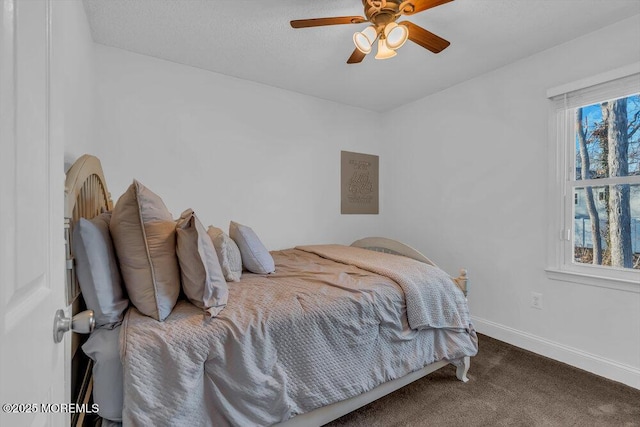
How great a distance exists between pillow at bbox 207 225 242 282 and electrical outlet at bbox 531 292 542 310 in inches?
94.8

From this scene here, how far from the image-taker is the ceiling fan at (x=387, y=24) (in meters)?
1.58

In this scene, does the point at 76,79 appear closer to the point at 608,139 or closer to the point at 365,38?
the point at 365,38

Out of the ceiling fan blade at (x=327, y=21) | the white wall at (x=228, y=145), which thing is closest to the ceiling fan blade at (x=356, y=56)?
the ceiling fan blade at (x=327, y=21)

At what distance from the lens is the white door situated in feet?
1.36

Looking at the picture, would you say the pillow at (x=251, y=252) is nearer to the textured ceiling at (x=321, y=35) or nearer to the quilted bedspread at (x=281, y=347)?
the quilted bedspread at (x=281, y=347)

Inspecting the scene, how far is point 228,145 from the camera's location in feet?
9.53

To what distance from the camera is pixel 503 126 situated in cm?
270

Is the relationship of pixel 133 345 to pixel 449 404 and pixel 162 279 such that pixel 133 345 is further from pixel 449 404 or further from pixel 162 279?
pixel 449 404

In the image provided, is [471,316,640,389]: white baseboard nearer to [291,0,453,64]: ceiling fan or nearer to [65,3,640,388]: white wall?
[65,3,640,388]: white wall

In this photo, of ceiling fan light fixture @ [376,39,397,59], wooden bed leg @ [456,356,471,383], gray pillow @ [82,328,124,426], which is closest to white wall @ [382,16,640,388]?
wooden bed leg @ [456,356,471,383]

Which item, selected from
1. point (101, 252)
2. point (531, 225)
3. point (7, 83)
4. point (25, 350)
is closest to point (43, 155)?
point (7, 83)

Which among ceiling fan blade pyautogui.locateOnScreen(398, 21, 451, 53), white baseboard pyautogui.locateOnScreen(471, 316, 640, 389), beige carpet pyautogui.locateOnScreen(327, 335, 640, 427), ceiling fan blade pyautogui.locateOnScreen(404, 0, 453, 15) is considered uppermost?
ceiling fan blade pyautogui.locateOnScreen(404, 0, 453, 15)

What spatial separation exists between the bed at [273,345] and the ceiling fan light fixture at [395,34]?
1.38 meters

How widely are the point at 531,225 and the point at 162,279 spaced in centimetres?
277
